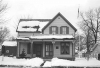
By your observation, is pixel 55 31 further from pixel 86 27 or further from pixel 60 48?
pixel 86 27

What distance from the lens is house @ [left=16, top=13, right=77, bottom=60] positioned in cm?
2877

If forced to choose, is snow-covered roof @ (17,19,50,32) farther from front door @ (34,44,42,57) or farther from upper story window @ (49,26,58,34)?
front door @ (34,44,42,57)

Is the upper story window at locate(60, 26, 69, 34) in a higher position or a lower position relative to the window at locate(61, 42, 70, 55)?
higher

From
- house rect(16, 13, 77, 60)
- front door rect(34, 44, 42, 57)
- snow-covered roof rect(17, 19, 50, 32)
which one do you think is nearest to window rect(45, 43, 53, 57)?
house rect(16, 13, 77, 60)

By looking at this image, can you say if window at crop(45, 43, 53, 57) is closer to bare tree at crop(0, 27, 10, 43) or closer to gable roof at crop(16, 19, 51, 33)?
gable roof at crop(16, 19, 51, 33)

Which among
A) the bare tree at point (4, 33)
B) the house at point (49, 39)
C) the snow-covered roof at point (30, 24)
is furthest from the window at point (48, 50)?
the bare tree at point (4, 33)

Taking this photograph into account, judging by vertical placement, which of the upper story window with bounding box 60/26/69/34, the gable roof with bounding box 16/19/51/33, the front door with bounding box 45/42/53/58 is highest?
the gable roof with bounding box 16/19/51/33

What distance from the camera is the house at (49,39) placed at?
28767 mm

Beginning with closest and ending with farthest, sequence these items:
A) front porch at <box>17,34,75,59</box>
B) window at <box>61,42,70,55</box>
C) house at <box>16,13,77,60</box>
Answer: house at <box>16,13,77,60</box>, front porch at <box>17,34,75,59</box>, window at <box>61,42,70,55</box>

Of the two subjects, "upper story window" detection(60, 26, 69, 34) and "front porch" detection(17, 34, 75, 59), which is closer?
"front porch" detection(17, 34, 75, 59)

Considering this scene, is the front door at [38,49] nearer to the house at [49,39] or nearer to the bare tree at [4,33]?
the house at [49,39]

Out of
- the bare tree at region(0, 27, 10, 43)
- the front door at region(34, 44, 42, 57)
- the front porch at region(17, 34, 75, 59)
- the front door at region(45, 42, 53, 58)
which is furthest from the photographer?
the bare tree at region(0, 27, 10, 43)

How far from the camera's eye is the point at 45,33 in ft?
104

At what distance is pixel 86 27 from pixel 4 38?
48681mm
